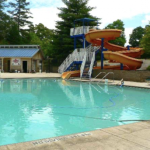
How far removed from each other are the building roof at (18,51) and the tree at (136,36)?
1116 inches

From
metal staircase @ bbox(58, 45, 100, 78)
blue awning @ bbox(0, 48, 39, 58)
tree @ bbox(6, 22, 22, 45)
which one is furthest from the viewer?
tree @ bbox(6, 22, 22, 45)

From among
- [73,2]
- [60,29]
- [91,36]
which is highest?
[73,2]

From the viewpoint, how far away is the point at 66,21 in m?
32.9

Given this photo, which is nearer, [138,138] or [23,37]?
[138,138]

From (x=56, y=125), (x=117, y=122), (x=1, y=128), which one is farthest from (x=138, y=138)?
(x=1, y=128)

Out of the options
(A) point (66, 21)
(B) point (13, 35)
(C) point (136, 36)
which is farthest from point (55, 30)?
(C) point (136, 36)

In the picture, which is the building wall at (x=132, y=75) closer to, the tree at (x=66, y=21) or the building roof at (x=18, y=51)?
the tree at (x=66, y=21)

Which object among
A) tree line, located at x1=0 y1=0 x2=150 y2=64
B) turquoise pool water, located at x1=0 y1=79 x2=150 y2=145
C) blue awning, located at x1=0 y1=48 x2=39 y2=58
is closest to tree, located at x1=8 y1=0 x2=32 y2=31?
tree line, located at x1=0 y1=0 x2=150 y2=64

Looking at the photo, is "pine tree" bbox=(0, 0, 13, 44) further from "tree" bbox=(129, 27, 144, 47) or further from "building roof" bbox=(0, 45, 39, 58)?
"tree" bbox=(129, 27, 144, 47)

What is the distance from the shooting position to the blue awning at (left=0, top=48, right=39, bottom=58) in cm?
3092

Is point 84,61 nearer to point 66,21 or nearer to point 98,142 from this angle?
point 66,21

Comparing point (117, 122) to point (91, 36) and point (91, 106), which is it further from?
point (91, 36)

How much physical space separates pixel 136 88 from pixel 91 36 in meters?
8.66

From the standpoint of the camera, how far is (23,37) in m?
48.1
